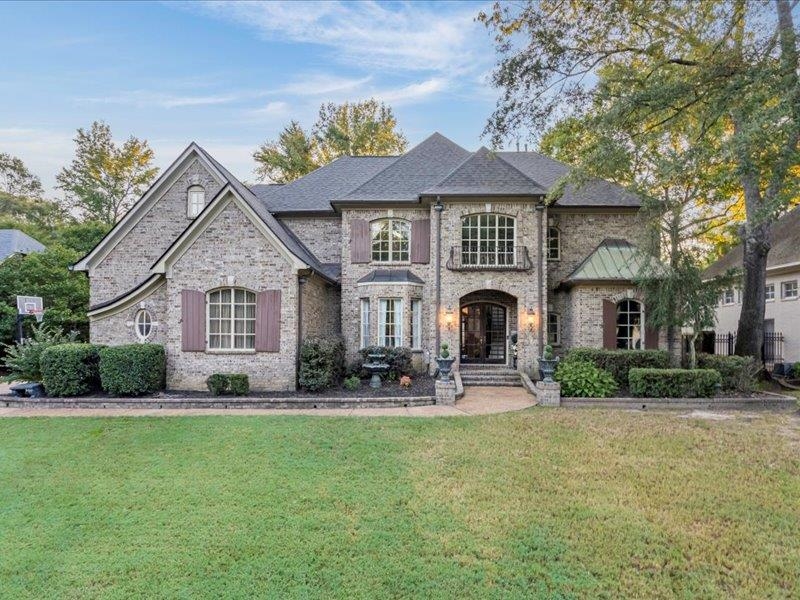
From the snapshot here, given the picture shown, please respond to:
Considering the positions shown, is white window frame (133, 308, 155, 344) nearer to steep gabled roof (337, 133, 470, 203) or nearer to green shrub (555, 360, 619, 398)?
steep gabled roof (337, 133, 470, 203)

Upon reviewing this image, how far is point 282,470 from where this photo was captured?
238 inches

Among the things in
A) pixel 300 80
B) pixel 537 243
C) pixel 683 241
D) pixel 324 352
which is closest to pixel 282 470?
pixel 324 352

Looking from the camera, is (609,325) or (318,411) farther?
(609,325)

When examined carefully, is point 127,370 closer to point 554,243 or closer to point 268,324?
point 268,324

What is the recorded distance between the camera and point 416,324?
14.5 metres

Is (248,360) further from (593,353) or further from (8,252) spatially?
(8,252)

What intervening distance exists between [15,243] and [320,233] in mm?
21824

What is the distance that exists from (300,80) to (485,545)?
17.5 m

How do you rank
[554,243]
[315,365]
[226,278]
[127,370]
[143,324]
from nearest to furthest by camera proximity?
1. [127,370]
2. [315,365]
3. [226,278]
4. [143,324]
5. [554,243]

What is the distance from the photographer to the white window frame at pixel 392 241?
14945mm

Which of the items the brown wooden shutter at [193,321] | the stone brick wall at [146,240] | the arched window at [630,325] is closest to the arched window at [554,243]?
the arched window at [630,325]

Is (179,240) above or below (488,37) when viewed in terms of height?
below

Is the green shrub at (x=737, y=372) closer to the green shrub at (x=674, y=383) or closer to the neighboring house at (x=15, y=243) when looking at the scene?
the green shrub at (x=674, y=383)

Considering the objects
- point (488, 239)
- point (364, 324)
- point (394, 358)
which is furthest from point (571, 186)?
point (394, 358)
